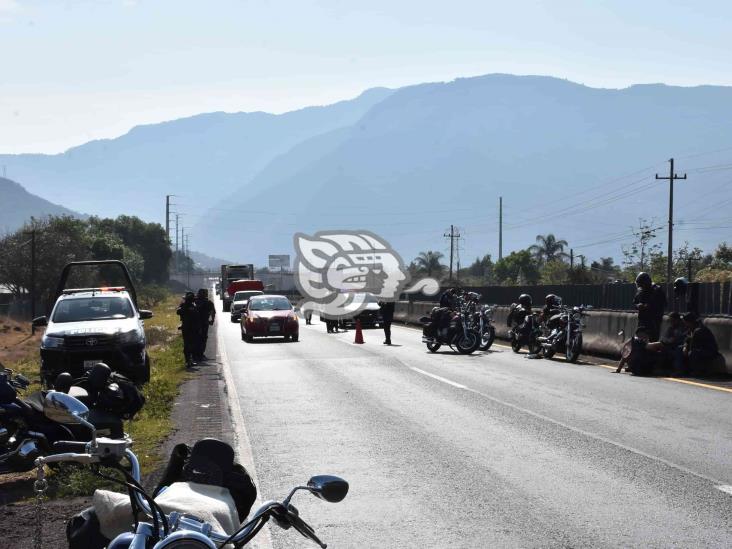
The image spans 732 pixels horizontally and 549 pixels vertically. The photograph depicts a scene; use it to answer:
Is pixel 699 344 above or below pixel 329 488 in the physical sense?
below

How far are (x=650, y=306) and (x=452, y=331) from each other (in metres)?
7.23

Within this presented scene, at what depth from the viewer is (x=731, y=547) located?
21.3 feet

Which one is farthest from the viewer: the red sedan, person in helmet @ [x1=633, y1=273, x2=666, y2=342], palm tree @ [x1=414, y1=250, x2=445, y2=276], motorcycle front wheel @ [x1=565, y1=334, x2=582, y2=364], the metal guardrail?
palm tree @ [x1=414, y1=250, x2=445, y2=276]

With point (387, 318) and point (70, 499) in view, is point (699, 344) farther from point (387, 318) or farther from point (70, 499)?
point (70, 499)

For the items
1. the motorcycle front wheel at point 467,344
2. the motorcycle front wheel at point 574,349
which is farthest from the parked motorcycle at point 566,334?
the motorcycle front wheel at point 467,344

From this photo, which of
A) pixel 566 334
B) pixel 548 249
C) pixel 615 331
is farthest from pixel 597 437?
pixel 548 249

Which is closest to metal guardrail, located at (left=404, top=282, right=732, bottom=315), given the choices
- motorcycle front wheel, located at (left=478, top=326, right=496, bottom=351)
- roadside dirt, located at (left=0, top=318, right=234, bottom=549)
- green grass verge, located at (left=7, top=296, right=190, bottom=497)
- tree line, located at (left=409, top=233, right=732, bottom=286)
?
motorcycle front wheel, located at (left=478, top=326, right=496, bottom=351)

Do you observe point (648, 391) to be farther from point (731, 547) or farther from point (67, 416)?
point (67, 416)

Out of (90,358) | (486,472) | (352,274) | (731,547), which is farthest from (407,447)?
(352,274)

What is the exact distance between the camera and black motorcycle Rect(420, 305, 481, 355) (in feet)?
84.3

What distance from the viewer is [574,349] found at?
22.7m

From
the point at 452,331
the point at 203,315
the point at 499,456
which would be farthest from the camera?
the point at 452,331

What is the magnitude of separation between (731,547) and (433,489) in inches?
107

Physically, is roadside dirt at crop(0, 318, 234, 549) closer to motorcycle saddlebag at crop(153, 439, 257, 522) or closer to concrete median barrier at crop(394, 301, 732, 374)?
motorcycle saddlebag at crop(153, 439, 257, 522)
